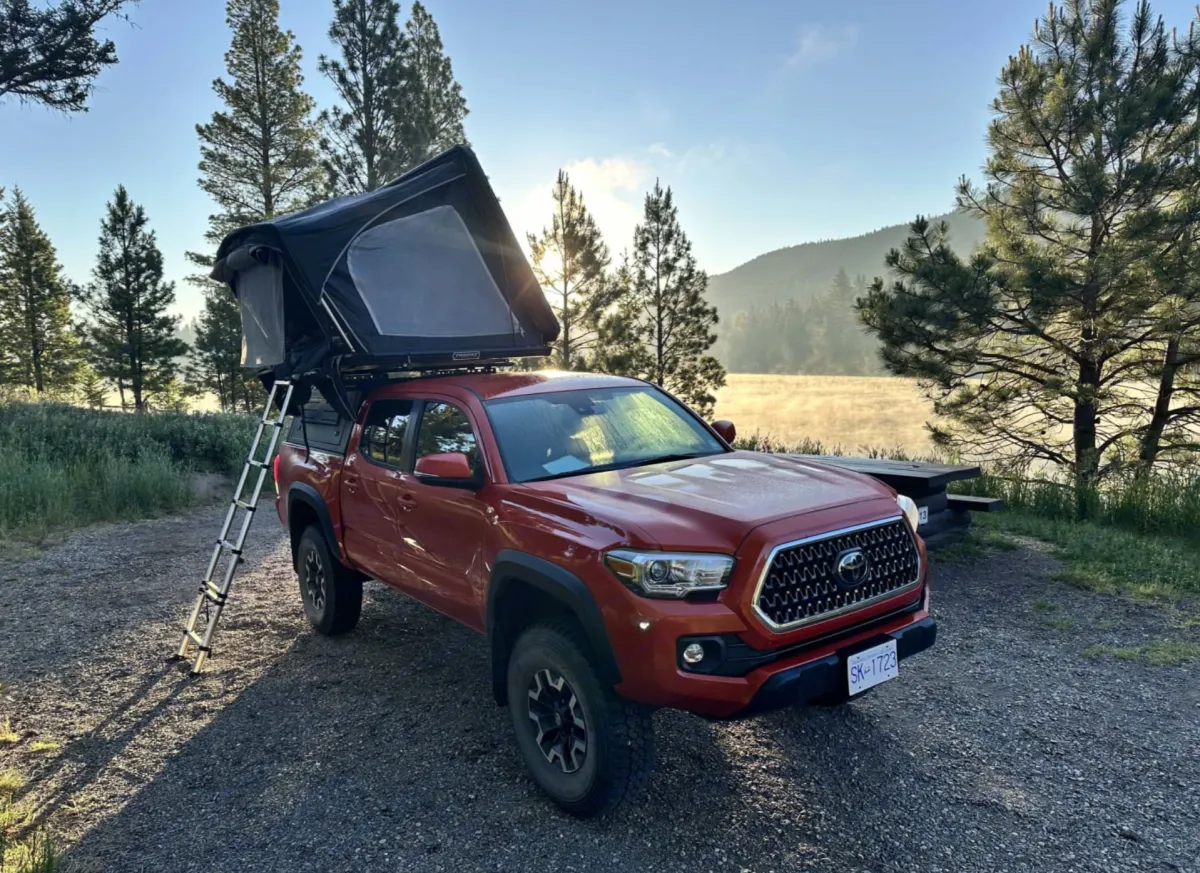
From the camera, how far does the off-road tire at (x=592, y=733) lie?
9.53 feet

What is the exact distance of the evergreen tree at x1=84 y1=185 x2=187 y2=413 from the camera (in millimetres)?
35094

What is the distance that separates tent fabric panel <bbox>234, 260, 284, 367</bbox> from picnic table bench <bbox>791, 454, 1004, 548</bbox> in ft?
14.6

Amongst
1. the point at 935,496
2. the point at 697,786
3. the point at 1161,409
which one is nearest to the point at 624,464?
the point at 697,786

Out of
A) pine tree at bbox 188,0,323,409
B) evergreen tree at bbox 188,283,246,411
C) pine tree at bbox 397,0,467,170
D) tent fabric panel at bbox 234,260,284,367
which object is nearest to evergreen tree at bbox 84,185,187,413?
evergreen tree at bbox 188,283,246,411

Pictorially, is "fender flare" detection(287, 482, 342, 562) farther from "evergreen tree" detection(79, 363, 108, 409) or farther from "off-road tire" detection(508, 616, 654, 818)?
"evergreen tree" detection(79, 363, 108, 409)

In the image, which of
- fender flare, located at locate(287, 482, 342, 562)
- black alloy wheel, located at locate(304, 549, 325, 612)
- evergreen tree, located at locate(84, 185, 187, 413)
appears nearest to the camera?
fender flare, located at locate(287, 482, 342, 562)

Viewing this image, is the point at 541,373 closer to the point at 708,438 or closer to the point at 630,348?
the point at 708,438

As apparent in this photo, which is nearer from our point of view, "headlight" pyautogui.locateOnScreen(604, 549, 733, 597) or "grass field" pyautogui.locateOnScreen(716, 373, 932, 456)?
"headlight" pyautogui.locateOnScreen(604, 549, 733, 597)

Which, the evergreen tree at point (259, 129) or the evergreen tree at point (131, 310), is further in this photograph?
the evergreen tree at point (131, 310)

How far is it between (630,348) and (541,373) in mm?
19120

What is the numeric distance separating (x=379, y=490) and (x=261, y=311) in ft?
6.52

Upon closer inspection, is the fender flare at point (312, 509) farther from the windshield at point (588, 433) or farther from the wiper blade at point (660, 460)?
the wiper blade at point (660, 460)

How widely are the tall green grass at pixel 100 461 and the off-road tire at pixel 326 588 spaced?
535cm

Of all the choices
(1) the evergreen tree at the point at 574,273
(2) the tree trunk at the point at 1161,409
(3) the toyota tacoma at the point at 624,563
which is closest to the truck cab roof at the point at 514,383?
(3) the toyota tacoma at the point at 624,563
